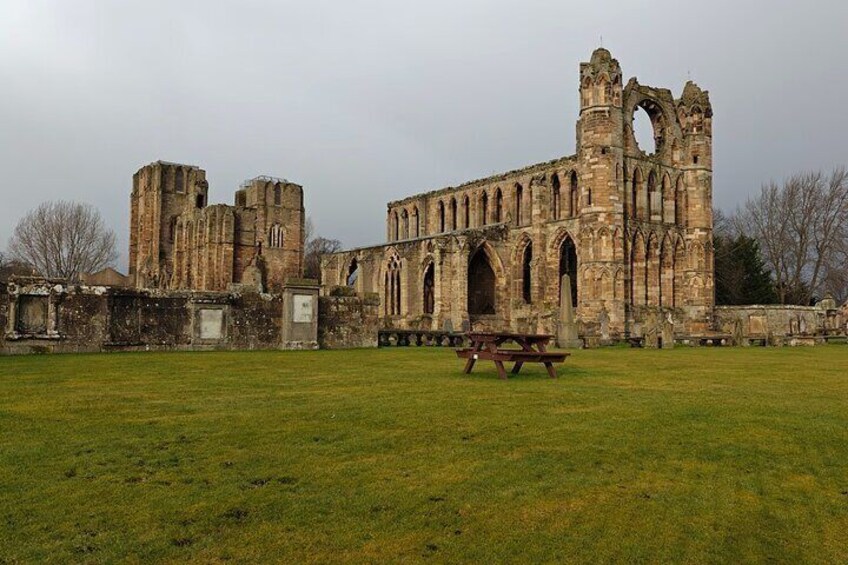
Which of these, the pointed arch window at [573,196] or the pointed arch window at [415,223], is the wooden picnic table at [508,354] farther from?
the pointed arch window at [415,223]

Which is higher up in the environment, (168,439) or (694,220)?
(694,220)

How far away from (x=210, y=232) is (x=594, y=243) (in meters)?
29.4

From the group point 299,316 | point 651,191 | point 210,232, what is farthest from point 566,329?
point 210,232

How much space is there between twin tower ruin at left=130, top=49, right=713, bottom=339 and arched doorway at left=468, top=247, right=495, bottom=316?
2.6 inches

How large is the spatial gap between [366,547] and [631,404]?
5450 millimetres

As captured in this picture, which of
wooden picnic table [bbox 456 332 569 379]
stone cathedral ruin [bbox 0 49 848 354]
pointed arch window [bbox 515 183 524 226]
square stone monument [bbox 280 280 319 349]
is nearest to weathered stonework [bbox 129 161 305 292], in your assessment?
stone cathedral ruin [bbox 0 49 848 354]

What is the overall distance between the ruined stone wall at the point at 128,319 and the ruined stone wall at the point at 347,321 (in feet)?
5.12

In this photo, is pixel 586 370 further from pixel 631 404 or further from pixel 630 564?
pixel 630 564

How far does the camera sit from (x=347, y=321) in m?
22.4

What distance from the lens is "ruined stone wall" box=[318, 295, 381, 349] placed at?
22.0 meters

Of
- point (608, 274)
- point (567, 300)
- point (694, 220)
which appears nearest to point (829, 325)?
point (694, 220)

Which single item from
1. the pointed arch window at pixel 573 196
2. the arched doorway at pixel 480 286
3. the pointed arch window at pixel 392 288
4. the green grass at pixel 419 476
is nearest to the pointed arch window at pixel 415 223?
the arched doorway at pixel 480 286

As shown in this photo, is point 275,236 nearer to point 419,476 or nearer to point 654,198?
point 654,198

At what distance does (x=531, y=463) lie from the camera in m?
5.67
